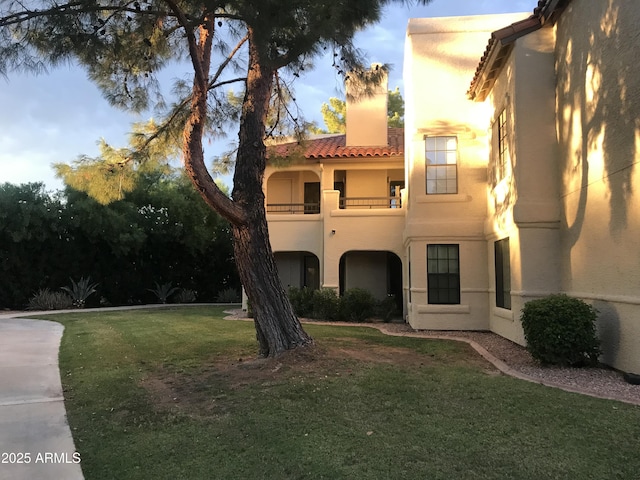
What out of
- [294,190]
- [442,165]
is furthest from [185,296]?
[442,165]

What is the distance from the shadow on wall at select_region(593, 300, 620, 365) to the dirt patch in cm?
178

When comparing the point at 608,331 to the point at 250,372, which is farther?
the point at 608,331

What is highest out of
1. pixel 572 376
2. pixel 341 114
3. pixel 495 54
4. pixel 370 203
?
pixel 341 114

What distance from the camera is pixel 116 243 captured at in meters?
21.8

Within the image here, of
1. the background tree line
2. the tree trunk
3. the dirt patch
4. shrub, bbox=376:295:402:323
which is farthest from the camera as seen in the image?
the background tree line

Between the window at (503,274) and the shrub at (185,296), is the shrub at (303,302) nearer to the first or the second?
the window at (503,274)

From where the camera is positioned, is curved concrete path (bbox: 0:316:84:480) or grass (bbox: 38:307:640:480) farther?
curved concrete path (bbox: 0:316:84:480)

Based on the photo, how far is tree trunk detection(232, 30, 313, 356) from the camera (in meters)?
8.30

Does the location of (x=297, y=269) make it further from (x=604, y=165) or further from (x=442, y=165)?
(x=604, y=165)

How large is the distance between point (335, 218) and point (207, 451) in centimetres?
1220

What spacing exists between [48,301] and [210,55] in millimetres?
15603

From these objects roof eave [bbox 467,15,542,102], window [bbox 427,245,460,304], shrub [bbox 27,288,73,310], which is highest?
roof eave [bbox 467,15,542,102]

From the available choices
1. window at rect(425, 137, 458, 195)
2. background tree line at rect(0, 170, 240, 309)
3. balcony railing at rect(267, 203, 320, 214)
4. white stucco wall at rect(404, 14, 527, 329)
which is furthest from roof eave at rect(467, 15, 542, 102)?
background tree line at rect(0, 170, 240, 309)

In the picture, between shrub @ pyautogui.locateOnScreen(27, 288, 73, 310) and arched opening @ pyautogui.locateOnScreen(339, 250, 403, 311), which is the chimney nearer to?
arched opening @ pyautogui.locateOnScreen(339, 250, 403, 311)
